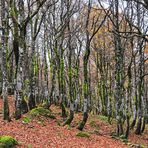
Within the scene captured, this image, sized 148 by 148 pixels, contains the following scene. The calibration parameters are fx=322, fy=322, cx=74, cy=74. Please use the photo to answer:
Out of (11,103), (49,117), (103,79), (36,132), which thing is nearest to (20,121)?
(36,132)

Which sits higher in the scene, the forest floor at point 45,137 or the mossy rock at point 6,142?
the mossy rock at point 6,142

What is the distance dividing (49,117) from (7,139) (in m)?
10.4

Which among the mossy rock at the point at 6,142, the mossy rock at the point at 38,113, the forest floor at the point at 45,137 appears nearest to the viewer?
the mossy rock at the point at 6,142

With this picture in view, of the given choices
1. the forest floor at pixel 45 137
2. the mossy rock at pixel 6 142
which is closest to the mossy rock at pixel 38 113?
the forest floor at pixel 45 137

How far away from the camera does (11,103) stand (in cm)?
2673

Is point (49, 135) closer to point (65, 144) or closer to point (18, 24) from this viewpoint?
point (65, 144)

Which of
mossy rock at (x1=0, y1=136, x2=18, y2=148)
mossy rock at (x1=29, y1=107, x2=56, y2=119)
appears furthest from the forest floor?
mossy rock at (x1=29, y1=107, x2=56, y2=119)

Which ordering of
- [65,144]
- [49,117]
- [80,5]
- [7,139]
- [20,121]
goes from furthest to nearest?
[80,5]
[49,117]
[20,121]
[65,144]
[7,139]

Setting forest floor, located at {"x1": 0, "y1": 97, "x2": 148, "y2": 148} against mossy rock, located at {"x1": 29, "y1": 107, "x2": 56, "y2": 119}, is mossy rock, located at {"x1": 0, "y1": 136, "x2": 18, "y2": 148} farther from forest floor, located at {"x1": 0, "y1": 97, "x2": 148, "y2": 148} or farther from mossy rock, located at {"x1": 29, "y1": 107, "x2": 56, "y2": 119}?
mossy rock, located at {"x1": 29, "y1": 107, "x2": 56, "y2": 119}

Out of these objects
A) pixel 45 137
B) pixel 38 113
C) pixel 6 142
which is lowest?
pixel 45 137

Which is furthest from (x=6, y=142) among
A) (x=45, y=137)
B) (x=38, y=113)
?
(x=38, y=113)

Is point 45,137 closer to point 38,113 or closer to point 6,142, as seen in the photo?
point 6,142

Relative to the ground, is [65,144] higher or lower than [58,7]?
lower

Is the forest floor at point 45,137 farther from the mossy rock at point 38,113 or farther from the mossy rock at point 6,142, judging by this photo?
the mossy rock at point 38,113
